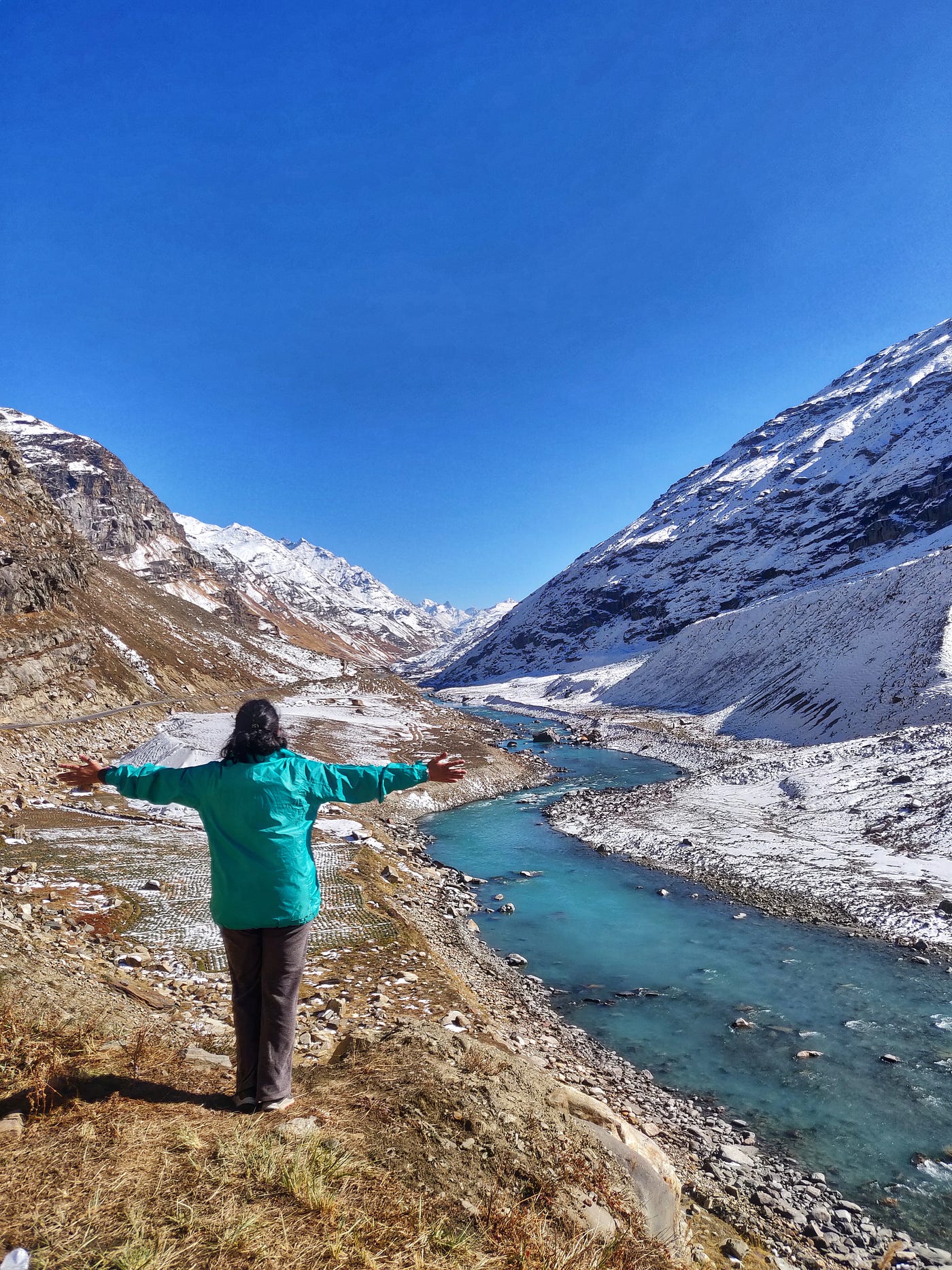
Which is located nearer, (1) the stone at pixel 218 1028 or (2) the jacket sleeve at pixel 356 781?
(2) the jacket sleeve at pixel 356 781

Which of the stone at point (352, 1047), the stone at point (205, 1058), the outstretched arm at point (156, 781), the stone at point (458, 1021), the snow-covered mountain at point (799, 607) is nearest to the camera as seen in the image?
the outstretched arm at point (156, 781)

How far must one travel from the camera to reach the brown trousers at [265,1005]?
16.0ft

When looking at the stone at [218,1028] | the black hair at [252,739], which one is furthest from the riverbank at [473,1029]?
the black hair at [252,739]

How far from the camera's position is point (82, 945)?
1016 cm

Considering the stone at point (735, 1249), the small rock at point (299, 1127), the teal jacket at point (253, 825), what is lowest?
the stone at point (735, 1249)

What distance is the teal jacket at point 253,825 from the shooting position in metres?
4.82

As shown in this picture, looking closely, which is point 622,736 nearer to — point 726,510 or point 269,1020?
point 269,1020

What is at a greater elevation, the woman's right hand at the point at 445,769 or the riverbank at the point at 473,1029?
the woman's right hand at the point at 445,769

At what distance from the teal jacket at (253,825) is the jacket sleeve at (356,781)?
51 millimetres

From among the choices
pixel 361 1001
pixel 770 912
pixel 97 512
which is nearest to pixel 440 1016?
pixel 361 1001

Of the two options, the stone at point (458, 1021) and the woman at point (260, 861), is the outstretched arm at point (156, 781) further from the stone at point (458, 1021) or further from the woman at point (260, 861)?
the stone at point (458, 1021)

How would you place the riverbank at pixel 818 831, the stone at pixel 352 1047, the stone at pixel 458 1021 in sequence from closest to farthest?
the stone at pixel 352 1047
the stone at pixel 458 1021
the riverbank at pixel 818 831

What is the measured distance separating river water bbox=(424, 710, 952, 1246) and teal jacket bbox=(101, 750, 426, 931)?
973 cm

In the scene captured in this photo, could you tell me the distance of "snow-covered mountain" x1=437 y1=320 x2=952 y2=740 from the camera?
52.9 meters
